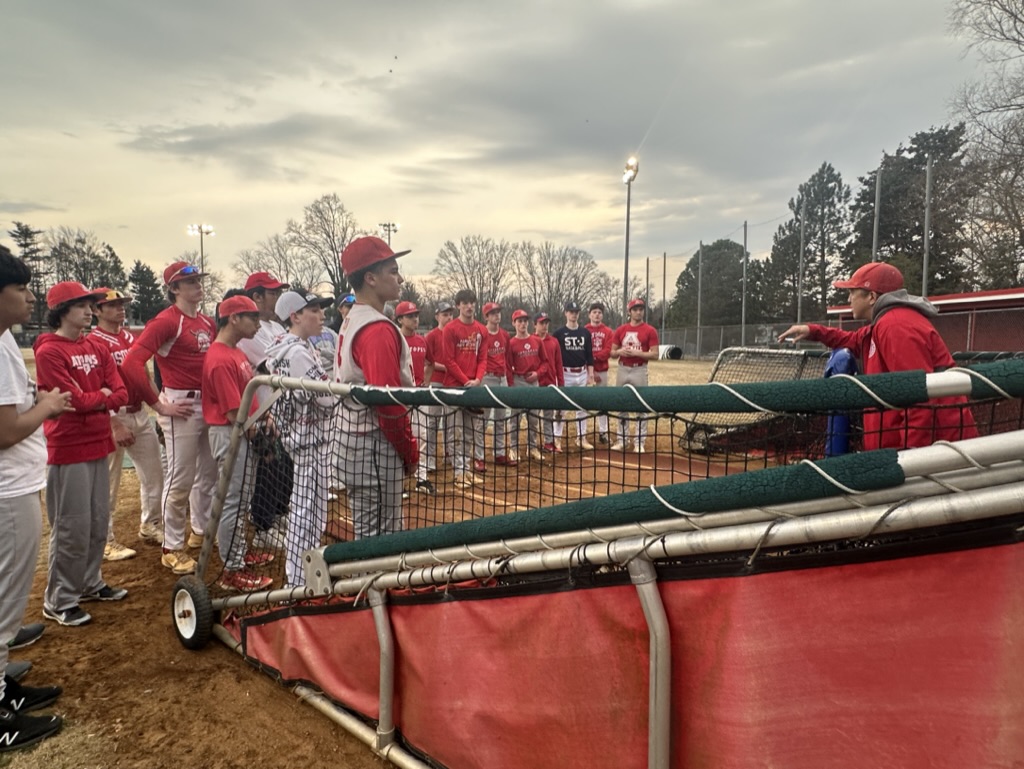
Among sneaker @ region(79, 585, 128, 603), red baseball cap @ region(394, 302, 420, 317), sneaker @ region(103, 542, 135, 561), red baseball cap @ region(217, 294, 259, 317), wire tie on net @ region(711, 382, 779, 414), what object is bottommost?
sneaker @ region(103, 542, 135, 561)

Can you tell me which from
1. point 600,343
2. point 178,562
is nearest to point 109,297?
point 178,562

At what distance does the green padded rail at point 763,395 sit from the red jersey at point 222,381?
2.87 metres

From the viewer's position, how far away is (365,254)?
10.2 ft

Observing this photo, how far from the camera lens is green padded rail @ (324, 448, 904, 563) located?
1.14m

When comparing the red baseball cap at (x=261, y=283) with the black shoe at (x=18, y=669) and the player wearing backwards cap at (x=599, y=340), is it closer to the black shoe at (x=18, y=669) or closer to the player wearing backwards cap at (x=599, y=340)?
the black shoe at (x=18, y=669)

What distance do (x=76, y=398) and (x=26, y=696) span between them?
1583 mm

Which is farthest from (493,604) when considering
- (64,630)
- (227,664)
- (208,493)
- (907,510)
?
(208,493)

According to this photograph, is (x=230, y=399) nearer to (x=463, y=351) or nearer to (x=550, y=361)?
(x=463, y=351)

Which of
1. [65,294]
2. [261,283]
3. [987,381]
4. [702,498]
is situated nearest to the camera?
[987,381]

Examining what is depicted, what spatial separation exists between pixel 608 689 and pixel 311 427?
2.30m

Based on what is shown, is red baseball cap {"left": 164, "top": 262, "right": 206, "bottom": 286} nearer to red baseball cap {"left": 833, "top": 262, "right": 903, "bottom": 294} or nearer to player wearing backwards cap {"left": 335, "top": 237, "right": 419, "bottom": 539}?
player wearing backwards cap {"left": 335, "top": 237, "right": 419, "bottom": 539}

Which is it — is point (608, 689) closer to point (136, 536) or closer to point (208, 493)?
point (208, 493)

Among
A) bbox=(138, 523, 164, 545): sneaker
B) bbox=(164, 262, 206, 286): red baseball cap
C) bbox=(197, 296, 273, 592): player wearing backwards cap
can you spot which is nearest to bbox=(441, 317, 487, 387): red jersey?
bbox=(164, 262, 206, 286): red baseball cap

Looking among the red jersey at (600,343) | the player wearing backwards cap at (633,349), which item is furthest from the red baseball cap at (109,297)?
the red jersey at (600,343)
